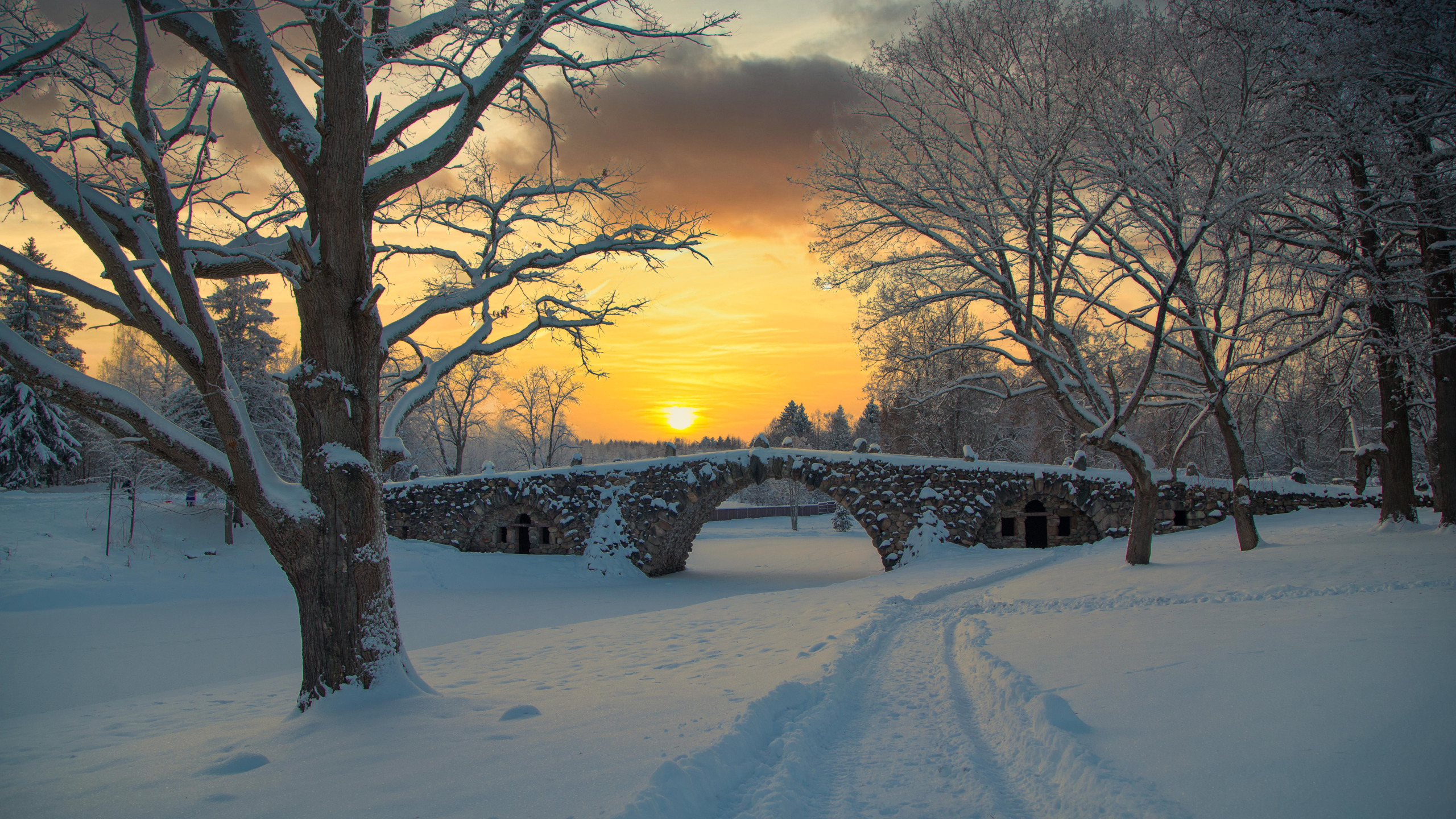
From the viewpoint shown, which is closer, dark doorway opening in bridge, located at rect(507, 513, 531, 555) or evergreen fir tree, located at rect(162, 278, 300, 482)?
evergreen fir tree, located at rect(162, 278, 300, 482)

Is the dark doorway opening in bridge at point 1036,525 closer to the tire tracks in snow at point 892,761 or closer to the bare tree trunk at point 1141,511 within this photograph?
the bare tree trunk at point 1141,511

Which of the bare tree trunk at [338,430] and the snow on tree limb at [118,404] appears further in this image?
the bare tree trunk at [338,430]

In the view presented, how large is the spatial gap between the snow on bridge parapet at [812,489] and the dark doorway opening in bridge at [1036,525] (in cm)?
3

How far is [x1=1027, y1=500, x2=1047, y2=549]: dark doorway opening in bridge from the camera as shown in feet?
52.8

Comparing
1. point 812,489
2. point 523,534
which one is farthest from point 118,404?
point 523,534

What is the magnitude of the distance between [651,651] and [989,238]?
24.9 ft

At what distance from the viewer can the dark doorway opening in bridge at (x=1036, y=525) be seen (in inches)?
634

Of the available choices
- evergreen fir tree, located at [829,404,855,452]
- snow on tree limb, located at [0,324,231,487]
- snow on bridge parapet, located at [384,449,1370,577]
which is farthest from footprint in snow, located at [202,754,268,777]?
evergreen fir tree, located at [829,404,855,452]

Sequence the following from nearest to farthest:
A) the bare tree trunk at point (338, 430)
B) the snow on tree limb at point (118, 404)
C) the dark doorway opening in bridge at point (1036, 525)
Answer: the snow on tree limb at point (118, 404)
the bare tree trunk at point (338, 430)
the dark doorway opening in bridge at point (1036, 525)

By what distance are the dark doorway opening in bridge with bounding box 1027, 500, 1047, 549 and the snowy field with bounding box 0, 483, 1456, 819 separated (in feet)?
19.2

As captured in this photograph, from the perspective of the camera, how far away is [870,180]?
35.2 feet

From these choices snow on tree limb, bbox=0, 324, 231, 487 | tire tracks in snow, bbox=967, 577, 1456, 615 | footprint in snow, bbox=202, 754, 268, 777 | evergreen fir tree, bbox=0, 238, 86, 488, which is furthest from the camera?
evergreen fir tree, bbox=0, 238, 86, 488

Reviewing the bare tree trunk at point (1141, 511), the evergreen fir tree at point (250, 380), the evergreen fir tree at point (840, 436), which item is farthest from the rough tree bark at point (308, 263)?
the evergreen fir tree at point (840, 436)

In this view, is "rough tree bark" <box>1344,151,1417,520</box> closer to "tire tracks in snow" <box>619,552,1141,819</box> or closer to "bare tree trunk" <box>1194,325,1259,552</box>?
"bare tree trunk" <box>1194,325,1259,552</box>
